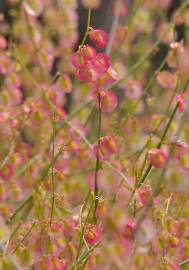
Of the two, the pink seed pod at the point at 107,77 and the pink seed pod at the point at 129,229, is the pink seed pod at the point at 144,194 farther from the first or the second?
the pink seed pod at the point at 107,77

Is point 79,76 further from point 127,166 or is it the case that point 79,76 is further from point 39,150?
point 39,150

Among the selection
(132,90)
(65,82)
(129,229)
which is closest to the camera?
(129,229)

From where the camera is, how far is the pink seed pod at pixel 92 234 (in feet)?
5.33

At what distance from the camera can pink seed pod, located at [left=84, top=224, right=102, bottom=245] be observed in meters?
1.63

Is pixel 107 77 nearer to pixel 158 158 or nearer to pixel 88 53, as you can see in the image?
pixel 88 53

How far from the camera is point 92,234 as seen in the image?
1625mm

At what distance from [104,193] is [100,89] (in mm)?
353

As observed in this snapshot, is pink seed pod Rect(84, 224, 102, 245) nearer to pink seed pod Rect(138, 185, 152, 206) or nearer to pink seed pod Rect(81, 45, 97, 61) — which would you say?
pink seed pod Rect(138, 185, 152, 206)

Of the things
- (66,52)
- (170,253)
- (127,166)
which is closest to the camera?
(170,253)

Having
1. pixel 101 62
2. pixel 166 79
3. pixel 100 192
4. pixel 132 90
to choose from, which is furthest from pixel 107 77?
pixel 132 90

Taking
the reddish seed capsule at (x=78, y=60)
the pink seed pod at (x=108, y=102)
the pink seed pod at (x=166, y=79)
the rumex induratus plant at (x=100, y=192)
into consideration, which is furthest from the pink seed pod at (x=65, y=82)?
the reddish seed capsule at (x=78, y=60)

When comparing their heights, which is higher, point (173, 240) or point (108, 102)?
point (108, 102)

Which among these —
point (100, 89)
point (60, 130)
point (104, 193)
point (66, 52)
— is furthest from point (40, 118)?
point (66, 52)

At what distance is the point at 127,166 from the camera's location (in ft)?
7.43
